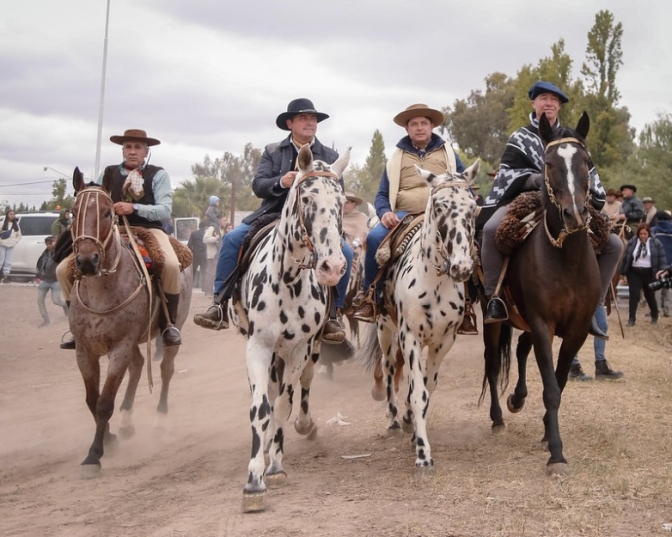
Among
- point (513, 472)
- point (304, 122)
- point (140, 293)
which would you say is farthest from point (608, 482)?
point (140, 293)

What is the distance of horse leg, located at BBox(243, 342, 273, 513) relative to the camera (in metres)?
5.93

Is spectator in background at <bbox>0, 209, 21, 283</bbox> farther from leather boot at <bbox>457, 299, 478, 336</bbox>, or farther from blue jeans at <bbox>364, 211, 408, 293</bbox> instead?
leather boot at <bbox>457, 299, 478, 336</bbox>

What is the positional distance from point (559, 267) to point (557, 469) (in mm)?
1764

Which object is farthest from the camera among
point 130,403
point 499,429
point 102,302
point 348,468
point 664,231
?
point 664,231

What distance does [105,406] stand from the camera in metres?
7.87

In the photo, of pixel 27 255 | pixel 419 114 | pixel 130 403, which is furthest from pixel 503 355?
pixel 27 255

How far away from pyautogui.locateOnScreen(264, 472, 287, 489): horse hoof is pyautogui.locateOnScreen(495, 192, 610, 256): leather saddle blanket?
2.94 m

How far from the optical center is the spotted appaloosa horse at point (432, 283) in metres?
6.86

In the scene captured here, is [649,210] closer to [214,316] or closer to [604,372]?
[604,372]

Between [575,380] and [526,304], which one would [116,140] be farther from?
[575,380]

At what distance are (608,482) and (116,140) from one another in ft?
21.5

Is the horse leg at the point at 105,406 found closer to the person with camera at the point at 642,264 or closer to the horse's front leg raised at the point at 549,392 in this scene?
the horse's front leg raised at the point at 549,392

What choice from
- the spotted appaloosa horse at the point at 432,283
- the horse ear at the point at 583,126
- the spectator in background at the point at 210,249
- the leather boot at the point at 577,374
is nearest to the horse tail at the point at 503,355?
the spotted appaloosa horse at the point at 432,283

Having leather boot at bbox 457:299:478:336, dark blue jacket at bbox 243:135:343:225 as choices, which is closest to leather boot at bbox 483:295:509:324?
leather boot at bbox 457:299:478:336
